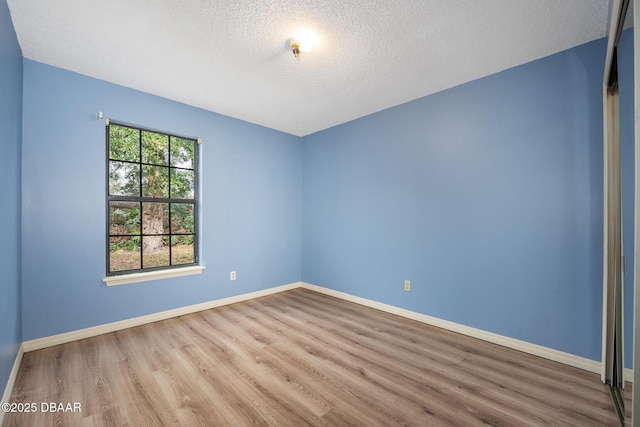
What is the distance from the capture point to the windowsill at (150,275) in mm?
2932

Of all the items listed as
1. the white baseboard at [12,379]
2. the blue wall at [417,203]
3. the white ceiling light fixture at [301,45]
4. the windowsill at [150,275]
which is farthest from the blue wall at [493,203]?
the white baseboard at [12,379]

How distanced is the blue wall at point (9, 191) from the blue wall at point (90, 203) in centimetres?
17

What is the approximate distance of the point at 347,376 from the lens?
212 centimetres

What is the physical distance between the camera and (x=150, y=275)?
10.4ft

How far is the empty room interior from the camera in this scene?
1.86 m

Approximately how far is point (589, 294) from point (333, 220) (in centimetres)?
289

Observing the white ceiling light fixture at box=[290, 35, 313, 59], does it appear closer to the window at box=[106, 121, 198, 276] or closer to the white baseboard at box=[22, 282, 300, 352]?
the window at box=[106, 121, 198, 276]

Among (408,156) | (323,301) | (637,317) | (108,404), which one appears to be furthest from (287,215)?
(637,317)

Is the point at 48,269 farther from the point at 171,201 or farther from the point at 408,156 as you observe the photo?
the point at 408,156

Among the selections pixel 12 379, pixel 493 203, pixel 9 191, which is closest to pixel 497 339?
pixel 493 203

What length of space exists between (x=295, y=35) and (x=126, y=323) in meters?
3.32

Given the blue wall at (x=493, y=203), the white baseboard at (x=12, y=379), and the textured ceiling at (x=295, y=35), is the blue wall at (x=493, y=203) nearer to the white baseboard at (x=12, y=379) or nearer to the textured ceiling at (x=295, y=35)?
the textured ceiling at (x=295, y=35)

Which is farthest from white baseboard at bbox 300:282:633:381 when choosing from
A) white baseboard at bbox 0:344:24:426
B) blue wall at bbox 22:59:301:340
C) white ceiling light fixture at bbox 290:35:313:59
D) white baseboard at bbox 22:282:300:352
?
white baseboard at bbox 0:344:24:426

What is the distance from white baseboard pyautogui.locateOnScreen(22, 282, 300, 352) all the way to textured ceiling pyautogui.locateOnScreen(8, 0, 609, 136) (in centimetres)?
255
